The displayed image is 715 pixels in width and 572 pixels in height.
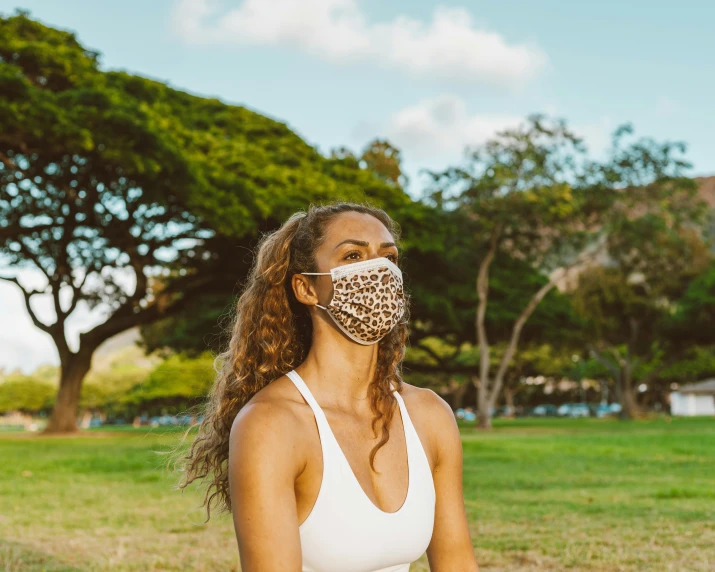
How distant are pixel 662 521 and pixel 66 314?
24.6 meters

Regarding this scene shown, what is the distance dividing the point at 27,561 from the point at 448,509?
4.62 m

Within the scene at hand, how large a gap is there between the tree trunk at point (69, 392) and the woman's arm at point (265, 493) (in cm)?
2716

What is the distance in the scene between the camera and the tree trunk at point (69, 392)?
28.3m

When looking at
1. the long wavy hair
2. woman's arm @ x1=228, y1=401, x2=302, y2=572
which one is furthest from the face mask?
woman's arm @ x1=228, y1=401, x2=302, y2=572

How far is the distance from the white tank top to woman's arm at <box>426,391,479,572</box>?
31cm

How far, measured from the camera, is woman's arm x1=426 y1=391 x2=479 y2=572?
294 centimetres

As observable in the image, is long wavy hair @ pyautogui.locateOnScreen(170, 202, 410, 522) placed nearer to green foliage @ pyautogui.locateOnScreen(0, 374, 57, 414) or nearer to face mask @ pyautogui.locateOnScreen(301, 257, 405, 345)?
face mask @ pyautogui.locateOnScreen(301, 257, 405, 345)

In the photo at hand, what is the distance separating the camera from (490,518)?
8.28m

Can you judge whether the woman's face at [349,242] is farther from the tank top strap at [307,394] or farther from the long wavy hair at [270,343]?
the tank top strap at [307,394]

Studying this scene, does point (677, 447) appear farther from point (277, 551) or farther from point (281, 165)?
point (277, 551)

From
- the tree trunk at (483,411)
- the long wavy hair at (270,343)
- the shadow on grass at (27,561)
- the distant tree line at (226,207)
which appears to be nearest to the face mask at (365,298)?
the long wavy hair at (270,343)

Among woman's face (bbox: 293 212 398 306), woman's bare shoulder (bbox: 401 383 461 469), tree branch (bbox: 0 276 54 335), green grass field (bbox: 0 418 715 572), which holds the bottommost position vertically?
green grass field (bbox: 0 418 715 572)

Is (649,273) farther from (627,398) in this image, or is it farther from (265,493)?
(265,493)

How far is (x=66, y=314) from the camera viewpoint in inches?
1145
